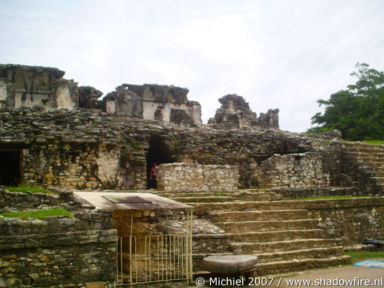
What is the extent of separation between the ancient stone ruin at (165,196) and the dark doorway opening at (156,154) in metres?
0.04

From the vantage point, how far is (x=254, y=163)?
15.4 m

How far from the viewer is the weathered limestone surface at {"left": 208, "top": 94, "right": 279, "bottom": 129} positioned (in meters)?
22.4

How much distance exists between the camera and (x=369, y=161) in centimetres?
1589

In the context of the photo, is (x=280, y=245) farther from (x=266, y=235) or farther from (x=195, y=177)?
(x=195, y=177)

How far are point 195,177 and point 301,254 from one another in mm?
4201

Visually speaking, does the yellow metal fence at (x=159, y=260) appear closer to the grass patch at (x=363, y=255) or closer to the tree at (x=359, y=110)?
the grass patch at (x=363, y=255)

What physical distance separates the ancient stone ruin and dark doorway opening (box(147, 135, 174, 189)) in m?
0.04

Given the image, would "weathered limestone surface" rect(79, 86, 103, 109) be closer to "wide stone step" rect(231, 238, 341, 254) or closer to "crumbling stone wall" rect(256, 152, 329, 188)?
"crumbling stone wall" rect(256, 152, 329, 188)

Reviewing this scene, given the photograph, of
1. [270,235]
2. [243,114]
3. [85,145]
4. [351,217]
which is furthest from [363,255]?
[243,114]

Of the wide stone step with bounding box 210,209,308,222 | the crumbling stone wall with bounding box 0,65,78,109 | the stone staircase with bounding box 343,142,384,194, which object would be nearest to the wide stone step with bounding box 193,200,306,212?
the wide stone step with bounding box 210,209,308,222

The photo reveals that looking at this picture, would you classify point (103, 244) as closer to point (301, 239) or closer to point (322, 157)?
point (301, 239)

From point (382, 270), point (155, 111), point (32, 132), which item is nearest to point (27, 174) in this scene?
point (32, 132)

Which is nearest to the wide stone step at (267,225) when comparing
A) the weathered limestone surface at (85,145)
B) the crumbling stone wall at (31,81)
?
the weathered limestone surface at (85,145)

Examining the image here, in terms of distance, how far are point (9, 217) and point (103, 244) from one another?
1490 millimetres
